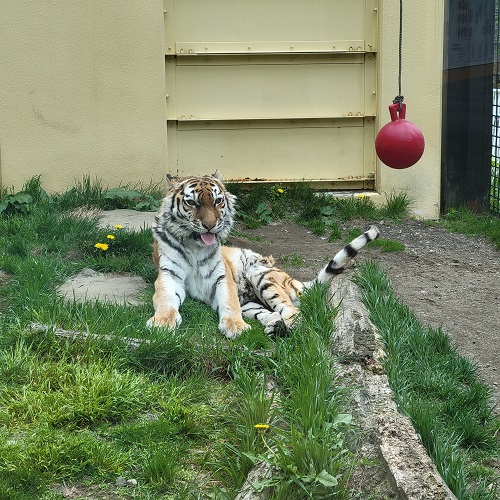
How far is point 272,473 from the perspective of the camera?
10.9 feet

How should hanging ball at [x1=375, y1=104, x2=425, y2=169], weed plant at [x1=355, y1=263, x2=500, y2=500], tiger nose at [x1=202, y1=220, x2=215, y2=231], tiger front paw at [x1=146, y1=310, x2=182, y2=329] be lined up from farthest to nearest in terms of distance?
hanging ball at [x1=375, y1=104, x2=425, y2=169] → tiger nose at [x1=202, y1=220, x2=215, y2=231] → tiger front paw at [x1=146, y1=310, x2=182, y2=329] → weed plant at [x1=355, y1=263, x2=500, y2=500]

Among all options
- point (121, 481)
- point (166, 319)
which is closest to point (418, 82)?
point (166, 319)

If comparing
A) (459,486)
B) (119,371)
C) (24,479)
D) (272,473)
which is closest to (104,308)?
Result: (119,371)

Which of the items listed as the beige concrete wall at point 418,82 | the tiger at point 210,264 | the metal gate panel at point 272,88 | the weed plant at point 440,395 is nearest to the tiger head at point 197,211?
the tiger at point 210,264

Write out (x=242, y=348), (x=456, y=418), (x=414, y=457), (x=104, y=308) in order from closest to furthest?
1. (x=414, y=457)
2. (x=456, y=418)
3. (x=242, y=348)
4. (x=104, y=308)

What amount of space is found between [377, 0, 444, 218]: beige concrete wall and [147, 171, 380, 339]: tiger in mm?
3040

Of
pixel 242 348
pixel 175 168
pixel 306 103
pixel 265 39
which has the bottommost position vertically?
pixel 242 348

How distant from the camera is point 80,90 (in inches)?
340

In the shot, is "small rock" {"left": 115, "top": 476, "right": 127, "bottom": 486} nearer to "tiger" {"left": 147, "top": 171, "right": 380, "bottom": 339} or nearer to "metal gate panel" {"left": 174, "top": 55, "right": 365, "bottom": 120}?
"tiger" {"left": 147, "top": 171, "right": 380, "bottom": 339}

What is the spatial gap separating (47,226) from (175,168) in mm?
1935

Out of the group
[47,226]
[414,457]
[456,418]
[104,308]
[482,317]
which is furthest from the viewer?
[47,226]

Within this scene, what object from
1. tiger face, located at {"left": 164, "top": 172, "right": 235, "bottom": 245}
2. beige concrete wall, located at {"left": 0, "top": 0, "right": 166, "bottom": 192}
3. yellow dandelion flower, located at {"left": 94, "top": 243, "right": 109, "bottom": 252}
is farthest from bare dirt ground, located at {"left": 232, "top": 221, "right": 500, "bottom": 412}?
beige concrete wall, located at {"left": 0, "top": 0, "right": 166, "bottom": 192}

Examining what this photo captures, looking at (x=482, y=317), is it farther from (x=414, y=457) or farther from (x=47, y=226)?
(x=47, y=226)

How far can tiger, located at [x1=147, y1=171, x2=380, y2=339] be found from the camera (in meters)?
5.91
